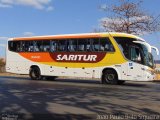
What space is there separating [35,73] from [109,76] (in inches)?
254

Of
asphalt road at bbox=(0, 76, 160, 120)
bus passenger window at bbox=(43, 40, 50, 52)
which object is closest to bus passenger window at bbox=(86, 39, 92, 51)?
bus passenger window at bbox=(43, 40, 50, 52)

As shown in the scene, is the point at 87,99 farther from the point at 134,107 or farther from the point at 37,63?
the point at 37,63

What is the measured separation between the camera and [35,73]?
29734 mm

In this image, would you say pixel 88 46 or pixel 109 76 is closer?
pixel 109 76

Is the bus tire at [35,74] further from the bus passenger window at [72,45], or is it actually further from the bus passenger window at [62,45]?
the bus passenger window at [72,45]

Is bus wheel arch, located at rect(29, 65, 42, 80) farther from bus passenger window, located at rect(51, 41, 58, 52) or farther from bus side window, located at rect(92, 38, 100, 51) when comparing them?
bus side window, located at rect(92, 38, 100, 51)

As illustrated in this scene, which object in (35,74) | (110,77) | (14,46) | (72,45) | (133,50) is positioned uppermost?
(14,46)

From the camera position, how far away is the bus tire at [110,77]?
25.4m

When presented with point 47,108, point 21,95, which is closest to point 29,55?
point 21,95

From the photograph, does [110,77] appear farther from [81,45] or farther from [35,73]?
[35,73]

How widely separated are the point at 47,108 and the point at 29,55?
17.1 metres

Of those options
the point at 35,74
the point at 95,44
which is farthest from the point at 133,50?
the point at 35,74

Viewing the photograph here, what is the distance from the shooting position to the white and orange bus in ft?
81.3

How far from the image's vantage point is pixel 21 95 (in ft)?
55.4
